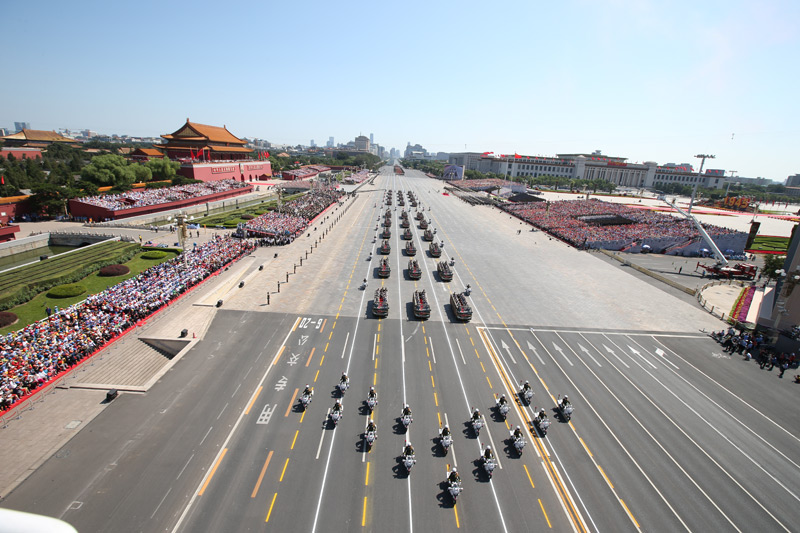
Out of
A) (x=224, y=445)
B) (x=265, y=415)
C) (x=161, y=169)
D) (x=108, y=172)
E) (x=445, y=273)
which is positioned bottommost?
(x=224, y=445)

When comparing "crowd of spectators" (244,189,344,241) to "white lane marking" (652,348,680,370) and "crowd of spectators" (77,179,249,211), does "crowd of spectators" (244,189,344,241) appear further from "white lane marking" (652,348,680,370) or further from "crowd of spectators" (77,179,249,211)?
"white lane marking" (652,348,680,370)

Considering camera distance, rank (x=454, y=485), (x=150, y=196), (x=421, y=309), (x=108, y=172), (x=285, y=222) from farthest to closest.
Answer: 1. (x=108, y=172)
2. (x=150, y=196)
3. (x=285, y=222)
4. (x=421, y=309)
5. (x=454, y=485)

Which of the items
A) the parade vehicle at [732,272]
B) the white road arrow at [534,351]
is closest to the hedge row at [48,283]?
the white road arrow at [534,351]

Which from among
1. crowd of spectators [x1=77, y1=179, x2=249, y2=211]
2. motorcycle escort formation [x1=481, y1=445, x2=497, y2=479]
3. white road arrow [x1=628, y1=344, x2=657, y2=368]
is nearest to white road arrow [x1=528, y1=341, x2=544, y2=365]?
white road arrow [x1=628, y1=344, x2=657, y2=368]

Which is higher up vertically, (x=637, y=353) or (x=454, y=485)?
(x=637, y=353)

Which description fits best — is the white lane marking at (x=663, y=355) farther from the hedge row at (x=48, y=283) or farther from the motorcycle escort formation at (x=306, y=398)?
the hedge row at (x=48, y=283)

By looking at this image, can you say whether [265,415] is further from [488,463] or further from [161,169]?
[161,169]

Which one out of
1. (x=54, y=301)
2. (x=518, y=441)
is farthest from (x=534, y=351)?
(x=54, y=301)

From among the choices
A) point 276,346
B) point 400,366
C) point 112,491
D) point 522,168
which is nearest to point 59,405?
point 112,491
